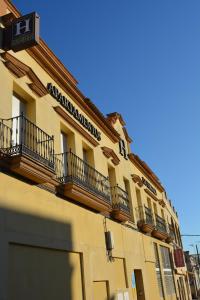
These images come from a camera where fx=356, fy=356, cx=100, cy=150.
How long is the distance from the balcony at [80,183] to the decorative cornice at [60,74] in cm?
229

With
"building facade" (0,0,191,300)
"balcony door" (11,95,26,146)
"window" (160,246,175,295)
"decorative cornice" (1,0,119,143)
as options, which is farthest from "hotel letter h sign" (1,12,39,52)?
"window" (160,246,175,295)

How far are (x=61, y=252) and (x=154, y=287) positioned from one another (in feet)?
32.2

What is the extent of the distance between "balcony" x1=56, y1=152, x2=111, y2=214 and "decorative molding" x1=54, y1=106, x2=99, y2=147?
1115 mm

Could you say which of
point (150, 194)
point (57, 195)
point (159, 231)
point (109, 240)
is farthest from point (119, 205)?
point (150, 194)

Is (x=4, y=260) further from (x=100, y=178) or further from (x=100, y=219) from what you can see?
(x=100, y=178)

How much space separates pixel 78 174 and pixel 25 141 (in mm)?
2693

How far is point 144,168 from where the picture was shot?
72.0 feet

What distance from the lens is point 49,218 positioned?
8594mm

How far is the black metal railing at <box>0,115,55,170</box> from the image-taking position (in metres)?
7.41

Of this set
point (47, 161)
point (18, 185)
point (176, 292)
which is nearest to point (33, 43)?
point (47, 161)

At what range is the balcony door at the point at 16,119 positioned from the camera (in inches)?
324

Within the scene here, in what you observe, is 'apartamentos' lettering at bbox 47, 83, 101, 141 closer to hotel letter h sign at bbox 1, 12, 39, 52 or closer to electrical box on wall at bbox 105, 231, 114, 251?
hotel letter h sign at bbox 1, 12, 39, 52

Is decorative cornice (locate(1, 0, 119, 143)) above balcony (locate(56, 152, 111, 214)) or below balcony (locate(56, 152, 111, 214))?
above

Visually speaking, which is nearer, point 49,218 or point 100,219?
point 49,218
